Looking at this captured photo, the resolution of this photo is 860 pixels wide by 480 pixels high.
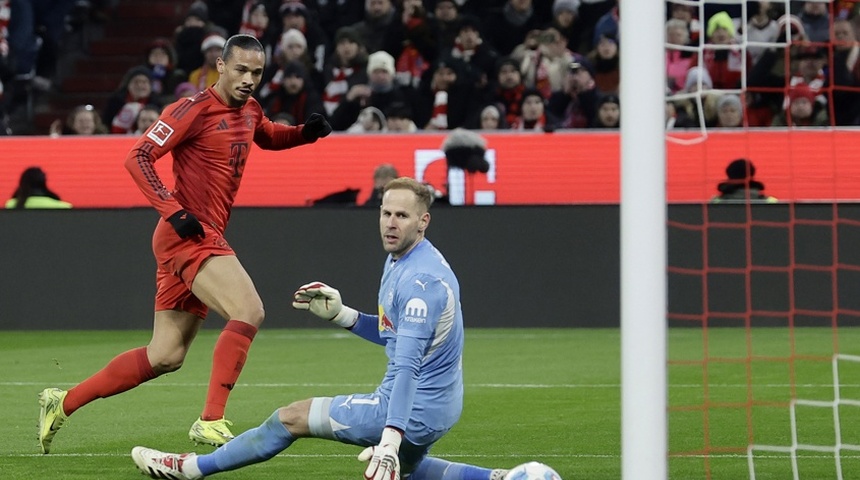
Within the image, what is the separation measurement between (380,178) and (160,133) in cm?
674

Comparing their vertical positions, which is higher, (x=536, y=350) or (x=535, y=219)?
(x=535, y=219)

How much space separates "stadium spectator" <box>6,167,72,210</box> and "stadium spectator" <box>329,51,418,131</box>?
3.01 m

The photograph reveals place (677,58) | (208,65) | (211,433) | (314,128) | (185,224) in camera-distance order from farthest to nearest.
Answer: (208,65)
(677,58)
(314,128)
(185,224)
(211,433)

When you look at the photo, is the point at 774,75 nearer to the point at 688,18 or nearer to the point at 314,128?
the point at 688,18

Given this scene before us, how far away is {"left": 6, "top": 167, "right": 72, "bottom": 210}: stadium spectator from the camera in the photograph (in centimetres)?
1430

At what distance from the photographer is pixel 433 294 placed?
5328 millimetres

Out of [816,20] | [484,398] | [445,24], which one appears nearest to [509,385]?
[484,398]

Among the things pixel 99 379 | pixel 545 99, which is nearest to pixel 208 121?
pixel 99 379

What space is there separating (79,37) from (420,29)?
5.40 m

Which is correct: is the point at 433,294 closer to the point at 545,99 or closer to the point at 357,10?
the point at 545,99

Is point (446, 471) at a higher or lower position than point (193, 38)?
lower

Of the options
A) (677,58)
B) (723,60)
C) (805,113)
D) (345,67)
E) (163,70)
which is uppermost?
(163,70)

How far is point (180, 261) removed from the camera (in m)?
7.08

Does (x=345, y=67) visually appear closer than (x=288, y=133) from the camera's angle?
No
